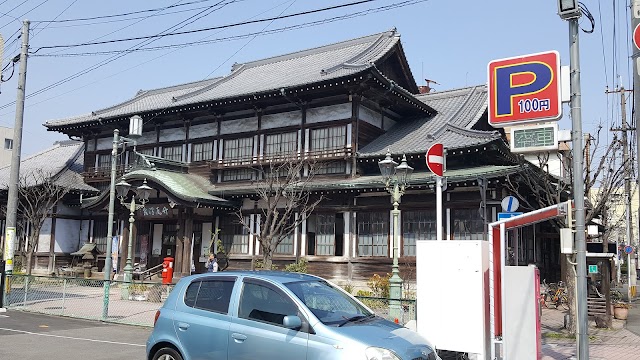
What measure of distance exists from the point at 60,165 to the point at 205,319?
28998 mm

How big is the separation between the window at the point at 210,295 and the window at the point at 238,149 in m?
16.8

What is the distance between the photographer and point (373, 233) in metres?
20.3

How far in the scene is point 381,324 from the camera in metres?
6.71

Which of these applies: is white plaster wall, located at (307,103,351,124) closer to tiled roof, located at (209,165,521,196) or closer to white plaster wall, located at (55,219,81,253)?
tiled roof, located at (209,165,521,196)

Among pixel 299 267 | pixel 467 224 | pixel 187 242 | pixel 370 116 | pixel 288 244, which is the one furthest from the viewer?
pixel 187 242

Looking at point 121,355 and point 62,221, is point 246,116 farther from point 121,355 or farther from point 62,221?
point 121,355

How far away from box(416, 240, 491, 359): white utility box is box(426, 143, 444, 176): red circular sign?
1.85 m

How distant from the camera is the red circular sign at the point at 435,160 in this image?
1052 centimetres

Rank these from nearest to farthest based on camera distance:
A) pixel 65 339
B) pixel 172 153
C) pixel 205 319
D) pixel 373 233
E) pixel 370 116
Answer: pixel 205 319 < pixel 65 339 < pixel 373 233 < pixel 370 116 < pixel 172 153

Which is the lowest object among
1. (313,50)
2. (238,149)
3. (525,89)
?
(525,89)

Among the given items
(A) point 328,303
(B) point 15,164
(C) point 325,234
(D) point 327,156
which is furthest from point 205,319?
(D) point 327,156

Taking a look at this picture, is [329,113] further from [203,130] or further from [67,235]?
[67,235]

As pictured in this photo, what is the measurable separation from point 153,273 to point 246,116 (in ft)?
28.5

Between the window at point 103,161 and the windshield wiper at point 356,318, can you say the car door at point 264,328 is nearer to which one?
the windshield wiper at point 356,318
